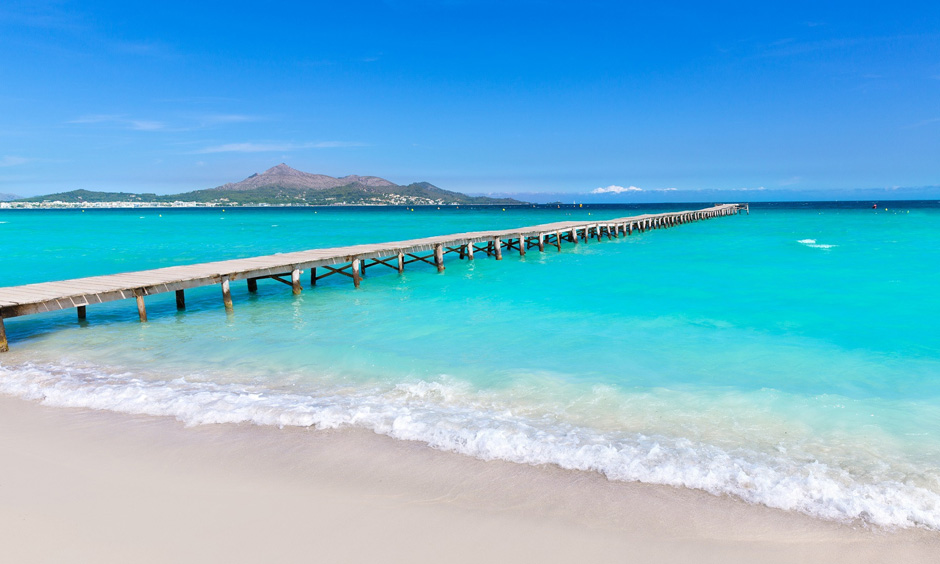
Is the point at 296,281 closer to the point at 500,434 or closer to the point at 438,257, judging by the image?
the point at 438,257

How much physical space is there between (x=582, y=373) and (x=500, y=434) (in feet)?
9.83

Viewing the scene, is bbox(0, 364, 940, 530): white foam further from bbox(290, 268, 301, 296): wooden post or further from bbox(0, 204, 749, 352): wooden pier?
bbox(290, 268, 301, 296): wooden post

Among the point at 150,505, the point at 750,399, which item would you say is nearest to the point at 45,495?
the point at 150,505

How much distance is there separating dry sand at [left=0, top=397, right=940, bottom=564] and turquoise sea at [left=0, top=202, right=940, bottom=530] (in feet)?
1.21

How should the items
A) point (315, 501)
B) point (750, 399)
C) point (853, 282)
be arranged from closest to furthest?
point (315, 501) → point (750, 399) → point (853, 282)

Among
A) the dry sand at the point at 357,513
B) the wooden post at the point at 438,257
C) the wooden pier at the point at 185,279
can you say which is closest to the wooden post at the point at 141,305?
the wooden pier at the point at 185,279

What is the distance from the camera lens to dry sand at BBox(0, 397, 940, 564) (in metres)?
3.67

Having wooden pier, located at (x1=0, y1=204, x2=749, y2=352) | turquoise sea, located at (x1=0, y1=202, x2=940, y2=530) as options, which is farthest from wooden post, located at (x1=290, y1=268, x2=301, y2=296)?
turquoise sea, located at (x1=0, y1=202, x2=940, y2=530)

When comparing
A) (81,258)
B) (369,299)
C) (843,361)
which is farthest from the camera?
(81,258)

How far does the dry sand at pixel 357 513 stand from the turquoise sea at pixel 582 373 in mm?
368

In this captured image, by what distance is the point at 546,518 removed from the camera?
160 inches

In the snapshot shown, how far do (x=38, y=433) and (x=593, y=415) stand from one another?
5592 millimetres

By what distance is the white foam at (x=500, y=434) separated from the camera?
14.2ft

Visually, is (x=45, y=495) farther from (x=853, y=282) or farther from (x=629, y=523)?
(x=853, y=282)
